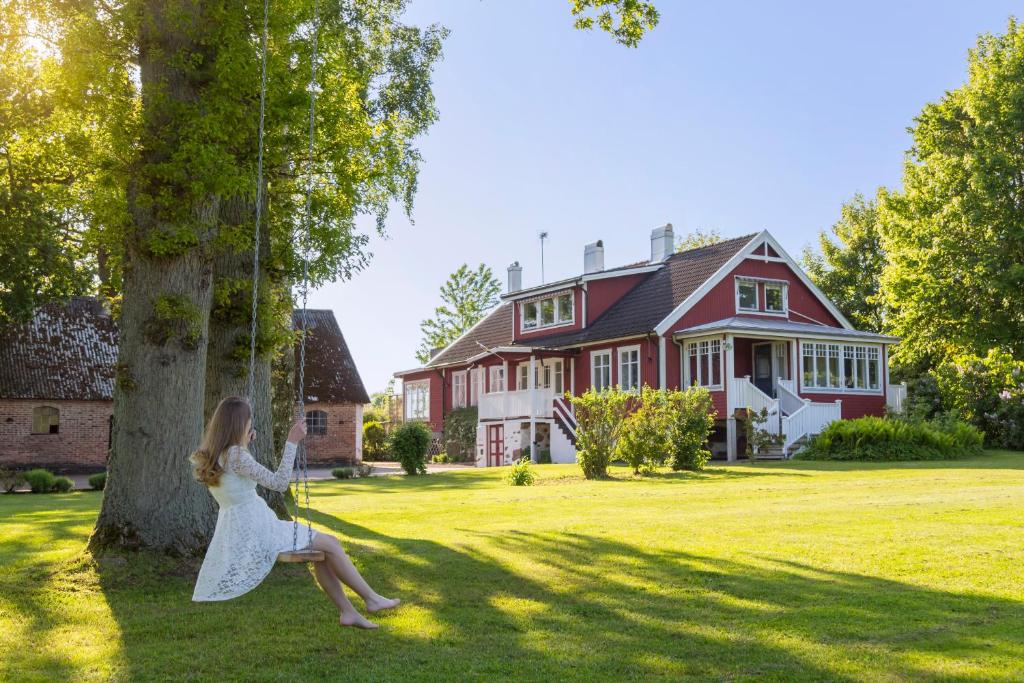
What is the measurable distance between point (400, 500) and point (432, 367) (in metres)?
27.4

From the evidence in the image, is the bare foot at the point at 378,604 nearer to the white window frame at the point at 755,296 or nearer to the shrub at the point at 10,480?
the shrub at the point at 10,480

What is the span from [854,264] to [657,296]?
17761 millimetres

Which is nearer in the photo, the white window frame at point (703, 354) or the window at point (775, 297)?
the white window frame at point (703, 354)

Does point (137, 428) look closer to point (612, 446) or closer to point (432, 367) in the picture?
point (612, 446)

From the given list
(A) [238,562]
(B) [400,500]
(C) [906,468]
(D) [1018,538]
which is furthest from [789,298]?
(A) [238,562]

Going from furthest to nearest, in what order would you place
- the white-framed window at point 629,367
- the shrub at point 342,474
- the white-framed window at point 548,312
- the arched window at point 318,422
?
the arched window at point 318,422, the white-framed window at point 548,312, the white-framed window at point 629,367, the shrub at point 342,474

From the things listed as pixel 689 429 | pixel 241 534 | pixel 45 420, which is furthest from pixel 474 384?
pixel 241 534

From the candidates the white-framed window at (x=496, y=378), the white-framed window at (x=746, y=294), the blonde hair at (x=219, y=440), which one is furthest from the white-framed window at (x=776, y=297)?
the blonde hair at (x=219, y=440)

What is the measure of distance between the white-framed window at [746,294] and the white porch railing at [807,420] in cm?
467

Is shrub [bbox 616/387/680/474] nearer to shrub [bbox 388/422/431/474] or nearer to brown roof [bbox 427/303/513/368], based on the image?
shrub [bbox 388/422/431/474]

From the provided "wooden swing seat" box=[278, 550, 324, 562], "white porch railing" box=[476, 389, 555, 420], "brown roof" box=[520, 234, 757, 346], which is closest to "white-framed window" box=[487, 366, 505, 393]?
"white porch railing" box=[476, 389, 555, 420]

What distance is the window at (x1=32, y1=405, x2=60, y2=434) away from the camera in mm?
32250

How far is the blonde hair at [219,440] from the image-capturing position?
20.8ft

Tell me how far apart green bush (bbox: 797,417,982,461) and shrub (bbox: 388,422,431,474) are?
10140 mm
